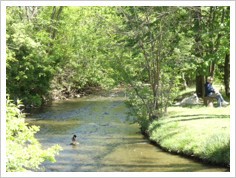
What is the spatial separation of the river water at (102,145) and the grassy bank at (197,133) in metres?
0.33

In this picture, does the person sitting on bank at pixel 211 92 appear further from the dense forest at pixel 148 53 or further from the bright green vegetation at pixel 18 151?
the bright green vegetation at pixel 18 151

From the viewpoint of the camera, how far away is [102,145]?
52.3ft

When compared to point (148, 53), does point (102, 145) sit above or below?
below

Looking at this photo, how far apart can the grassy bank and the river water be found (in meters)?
0.33

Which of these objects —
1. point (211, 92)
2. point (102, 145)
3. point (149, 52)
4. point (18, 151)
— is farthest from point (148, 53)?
point (18, 151)

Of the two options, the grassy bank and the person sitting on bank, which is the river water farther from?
the person sitting on bank

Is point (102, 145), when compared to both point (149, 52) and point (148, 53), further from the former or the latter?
point (149, 52)

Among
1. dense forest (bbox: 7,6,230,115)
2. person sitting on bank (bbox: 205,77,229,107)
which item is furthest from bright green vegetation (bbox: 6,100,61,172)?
person sitting on bank (bbox: 205,77,229,107)

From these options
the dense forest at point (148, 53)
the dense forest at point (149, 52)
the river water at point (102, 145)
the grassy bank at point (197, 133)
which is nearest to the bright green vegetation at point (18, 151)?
the river water at point (102, 145)

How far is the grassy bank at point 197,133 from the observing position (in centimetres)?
1205

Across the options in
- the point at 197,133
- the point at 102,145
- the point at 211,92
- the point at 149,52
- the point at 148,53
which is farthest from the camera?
the point at 211,92

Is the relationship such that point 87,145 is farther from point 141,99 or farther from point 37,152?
point 37,152

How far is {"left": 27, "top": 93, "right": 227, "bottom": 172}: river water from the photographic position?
40.6 ft

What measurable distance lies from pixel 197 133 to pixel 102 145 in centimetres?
359
